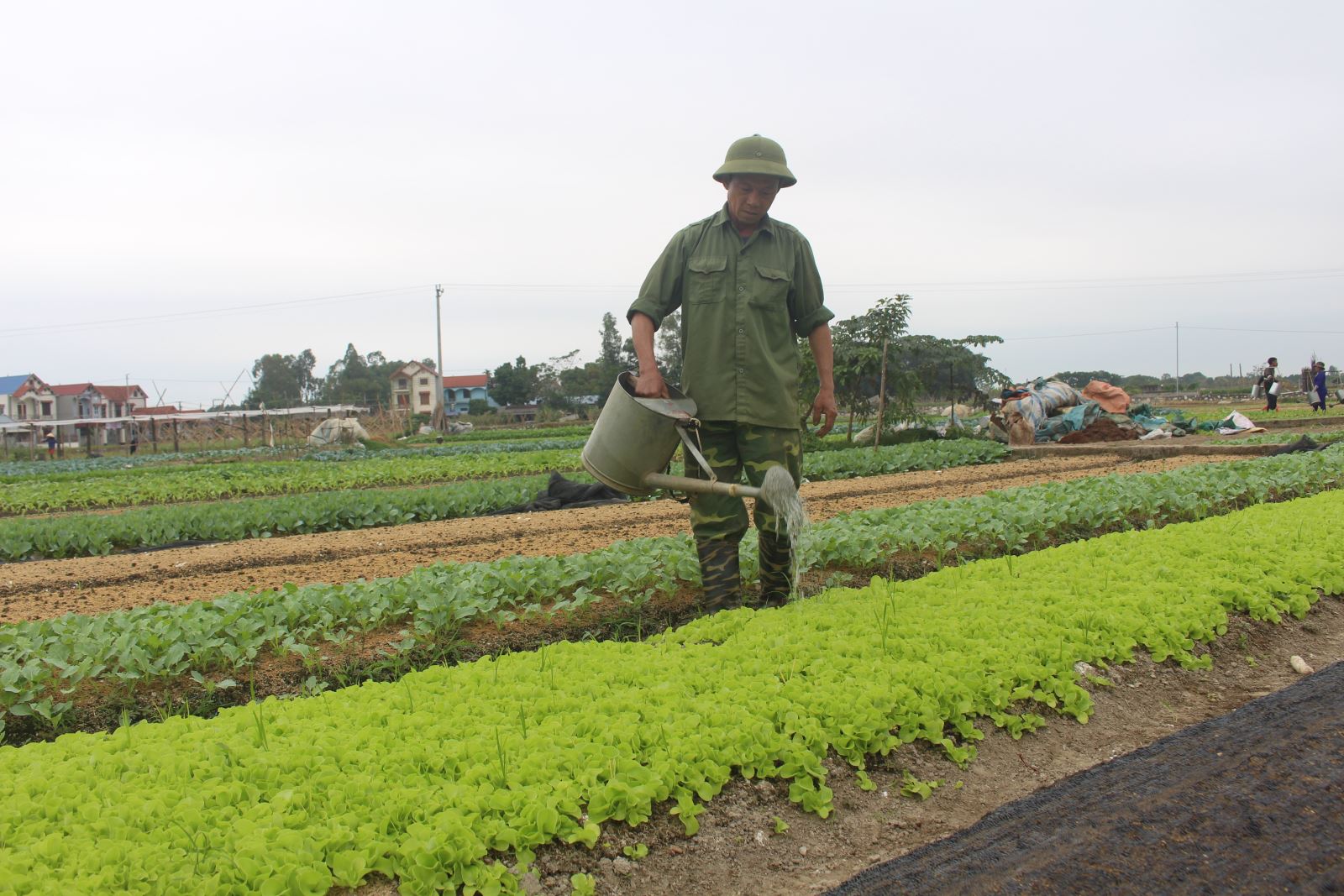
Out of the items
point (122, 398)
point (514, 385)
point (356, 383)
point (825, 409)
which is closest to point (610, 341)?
point (514, 385)

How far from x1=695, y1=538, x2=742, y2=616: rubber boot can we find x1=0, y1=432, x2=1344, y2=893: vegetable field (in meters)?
0.35

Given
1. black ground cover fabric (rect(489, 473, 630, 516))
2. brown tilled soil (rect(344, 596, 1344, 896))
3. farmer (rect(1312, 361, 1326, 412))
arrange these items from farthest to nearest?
1. farmer (rect(1312, 361, 1326, 412))
2. black ground cover fabric (rect(489, 473, 630, 516))
3. brown tilled soil (rect(344, 596, 1344, 896))

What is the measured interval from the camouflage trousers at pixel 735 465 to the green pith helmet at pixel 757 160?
110cm

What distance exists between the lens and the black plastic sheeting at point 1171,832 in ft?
6.97

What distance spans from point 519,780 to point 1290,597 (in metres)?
3.87

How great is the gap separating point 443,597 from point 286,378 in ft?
299

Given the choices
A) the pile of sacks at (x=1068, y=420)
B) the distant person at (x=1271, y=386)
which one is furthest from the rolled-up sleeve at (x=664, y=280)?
the distant person at (x=1271, y=386)

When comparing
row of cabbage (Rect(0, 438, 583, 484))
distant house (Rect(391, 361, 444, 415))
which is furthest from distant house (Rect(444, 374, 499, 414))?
row of cabbage (Rect(0, 438, 583, 484))

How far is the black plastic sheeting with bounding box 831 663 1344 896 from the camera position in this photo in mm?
2123

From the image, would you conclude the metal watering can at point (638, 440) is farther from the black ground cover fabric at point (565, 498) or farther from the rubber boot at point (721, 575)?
the black ground cover fabric at point (565, 498)

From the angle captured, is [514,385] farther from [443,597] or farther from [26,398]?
[443,597]

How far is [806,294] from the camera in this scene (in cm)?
460

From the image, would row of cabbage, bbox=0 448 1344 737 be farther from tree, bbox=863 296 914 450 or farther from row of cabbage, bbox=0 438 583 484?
row of cabbage, bbox=0 438 583 484

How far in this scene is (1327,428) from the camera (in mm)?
19047
